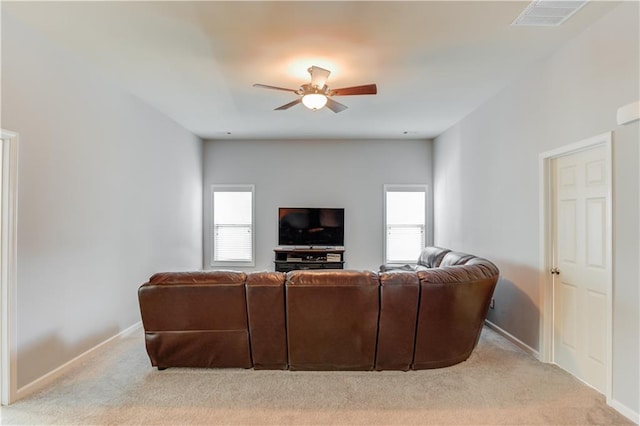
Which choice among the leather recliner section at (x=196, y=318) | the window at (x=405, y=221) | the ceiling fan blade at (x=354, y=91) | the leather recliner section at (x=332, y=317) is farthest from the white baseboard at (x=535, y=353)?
the ceiling fan blade at (x=354, y=91)

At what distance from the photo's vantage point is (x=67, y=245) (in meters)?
3.13

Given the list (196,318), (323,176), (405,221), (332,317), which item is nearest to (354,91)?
(332,317)

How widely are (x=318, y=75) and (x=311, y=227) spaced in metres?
3.77

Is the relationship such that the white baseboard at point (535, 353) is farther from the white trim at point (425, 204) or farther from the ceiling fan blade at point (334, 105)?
the ceiling fan blade at point (334, 105)

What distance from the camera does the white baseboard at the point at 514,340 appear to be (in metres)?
3.41

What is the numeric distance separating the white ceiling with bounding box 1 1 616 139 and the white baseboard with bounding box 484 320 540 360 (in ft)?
9.29

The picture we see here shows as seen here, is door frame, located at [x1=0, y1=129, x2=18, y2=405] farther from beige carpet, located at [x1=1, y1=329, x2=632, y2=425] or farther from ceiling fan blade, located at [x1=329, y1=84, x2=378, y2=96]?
ceiling fan blade, located at [x1=329, y1=84, x2=378, y2=96]

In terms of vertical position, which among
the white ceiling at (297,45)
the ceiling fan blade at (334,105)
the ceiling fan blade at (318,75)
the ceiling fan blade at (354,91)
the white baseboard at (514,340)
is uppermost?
the white ceiling at (297,45)

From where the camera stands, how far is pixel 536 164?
343 centimetres

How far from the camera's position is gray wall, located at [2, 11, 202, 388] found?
2.69m

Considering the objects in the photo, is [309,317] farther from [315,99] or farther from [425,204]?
[425,204]

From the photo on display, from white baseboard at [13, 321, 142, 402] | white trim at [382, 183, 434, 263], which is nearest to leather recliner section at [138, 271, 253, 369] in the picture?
white baseboard at [13, 321, 142, 402]

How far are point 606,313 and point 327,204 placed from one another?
15.4ft

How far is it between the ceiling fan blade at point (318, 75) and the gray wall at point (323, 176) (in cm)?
341
